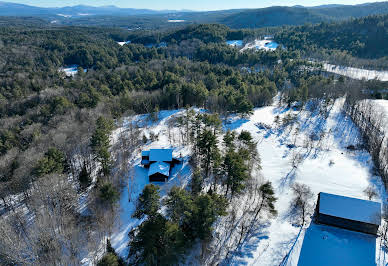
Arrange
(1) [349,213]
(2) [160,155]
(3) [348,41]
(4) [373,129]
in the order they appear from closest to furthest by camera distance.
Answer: (1) [349,213] → (2) [160,155] → (4) [373,129] → (3) [348,41]

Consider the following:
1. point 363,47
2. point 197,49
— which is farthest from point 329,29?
point 197,49

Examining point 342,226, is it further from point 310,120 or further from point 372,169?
point 310,120

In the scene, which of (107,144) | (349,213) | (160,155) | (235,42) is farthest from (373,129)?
(235,42)

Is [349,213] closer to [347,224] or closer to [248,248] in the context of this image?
[347,224]

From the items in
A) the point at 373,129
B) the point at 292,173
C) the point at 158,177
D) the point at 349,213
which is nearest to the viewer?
the point at 349,213

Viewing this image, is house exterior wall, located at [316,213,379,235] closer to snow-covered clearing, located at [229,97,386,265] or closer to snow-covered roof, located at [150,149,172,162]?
snow-covered clearing, located at [229,97,386,265]

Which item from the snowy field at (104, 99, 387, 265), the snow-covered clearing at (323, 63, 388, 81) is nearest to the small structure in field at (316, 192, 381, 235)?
the snowy field at (104, 99, 387, 265)

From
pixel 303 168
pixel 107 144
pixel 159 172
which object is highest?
pixel 107 144
